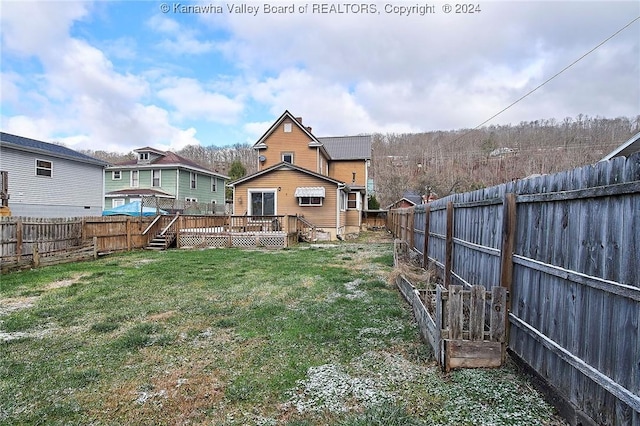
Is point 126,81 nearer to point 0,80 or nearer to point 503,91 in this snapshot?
point 0,80

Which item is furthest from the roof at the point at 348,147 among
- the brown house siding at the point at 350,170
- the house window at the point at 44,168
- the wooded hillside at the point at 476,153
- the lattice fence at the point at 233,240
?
the house window at the point at 44,168

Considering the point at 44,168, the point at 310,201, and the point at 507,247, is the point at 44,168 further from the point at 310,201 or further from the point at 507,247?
the point at 507,247

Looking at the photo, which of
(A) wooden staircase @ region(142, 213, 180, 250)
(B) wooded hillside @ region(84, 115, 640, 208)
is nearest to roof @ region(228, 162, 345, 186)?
(A) wooden staircase @ region(142, 213, 180, 250)

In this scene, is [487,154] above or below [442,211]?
above

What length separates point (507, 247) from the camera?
3529mm

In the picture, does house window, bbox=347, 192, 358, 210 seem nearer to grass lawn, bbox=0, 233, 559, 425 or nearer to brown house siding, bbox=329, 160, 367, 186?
brown house siding, bbox=329, 160, 367, 186

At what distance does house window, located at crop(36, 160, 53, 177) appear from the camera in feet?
53.9

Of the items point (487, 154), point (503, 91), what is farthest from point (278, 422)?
point (487, 154)

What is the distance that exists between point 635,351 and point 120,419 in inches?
142

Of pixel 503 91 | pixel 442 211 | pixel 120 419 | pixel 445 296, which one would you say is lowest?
pixel 120 419

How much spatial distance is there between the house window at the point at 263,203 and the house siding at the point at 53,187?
9.17 metres

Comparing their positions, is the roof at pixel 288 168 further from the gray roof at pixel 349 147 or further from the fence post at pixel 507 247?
the fence post at pixel 507 247

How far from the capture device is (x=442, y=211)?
269 inches

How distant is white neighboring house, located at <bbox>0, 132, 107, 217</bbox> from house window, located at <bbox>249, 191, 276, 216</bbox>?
30.1ft
